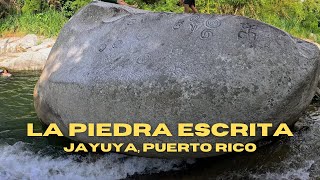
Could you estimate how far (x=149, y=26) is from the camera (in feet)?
14.1

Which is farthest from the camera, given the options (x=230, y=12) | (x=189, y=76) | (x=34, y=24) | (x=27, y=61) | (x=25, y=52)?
(x=230, y=12)

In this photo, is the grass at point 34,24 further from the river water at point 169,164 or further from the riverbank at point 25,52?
Answer: the river water at point 169,164

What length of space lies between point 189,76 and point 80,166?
5.50 feet

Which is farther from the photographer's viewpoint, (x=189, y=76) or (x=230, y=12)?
(x=230, y=12)

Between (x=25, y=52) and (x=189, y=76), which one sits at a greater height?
(x=189, y=76)

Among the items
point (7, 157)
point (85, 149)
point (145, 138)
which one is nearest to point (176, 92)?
point (145, 138)

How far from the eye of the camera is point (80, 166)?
4.33 metres

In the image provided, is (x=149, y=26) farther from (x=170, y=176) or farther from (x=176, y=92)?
(x=170, y=176)

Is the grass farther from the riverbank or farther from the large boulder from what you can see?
the large boulder

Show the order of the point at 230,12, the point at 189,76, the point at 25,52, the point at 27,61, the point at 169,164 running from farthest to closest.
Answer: the point at 230,12 → the point at 25,52 → the point at 27,61 → the point at 169,164 → the point at 189,76

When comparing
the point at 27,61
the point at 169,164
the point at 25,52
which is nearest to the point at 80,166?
the point at 169,164

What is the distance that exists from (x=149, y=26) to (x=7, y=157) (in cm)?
226

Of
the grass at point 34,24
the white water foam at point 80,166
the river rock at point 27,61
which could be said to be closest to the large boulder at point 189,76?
the white water foam at point 80,166

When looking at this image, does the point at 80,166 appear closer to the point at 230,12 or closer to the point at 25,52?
→ the point at 25,52
